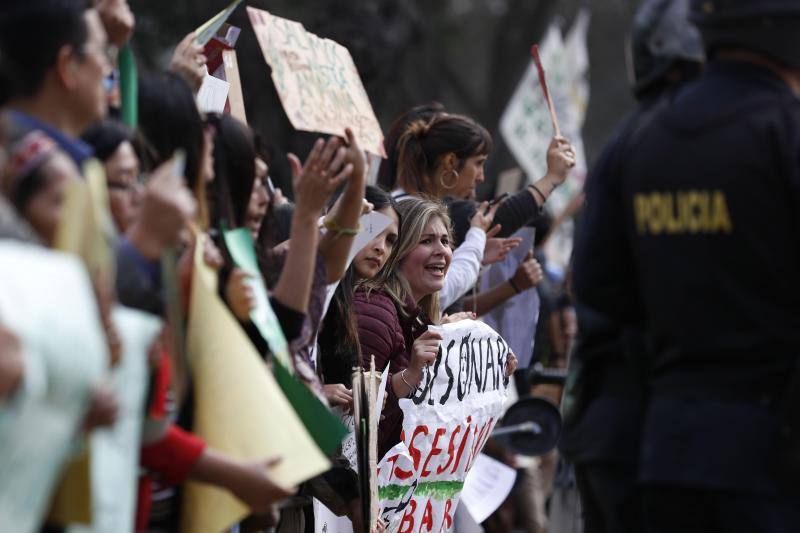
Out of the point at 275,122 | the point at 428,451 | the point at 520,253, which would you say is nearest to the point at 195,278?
the point at 428,451

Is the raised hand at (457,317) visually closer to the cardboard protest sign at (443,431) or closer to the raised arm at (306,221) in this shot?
the cardboard protest sign at (443,431)

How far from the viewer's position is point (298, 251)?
13.9ft

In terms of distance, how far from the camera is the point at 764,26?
3.90 m

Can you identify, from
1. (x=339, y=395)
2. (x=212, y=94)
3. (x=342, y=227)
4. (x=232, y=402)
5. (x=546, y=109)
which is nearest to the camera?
(x=232, y=402)

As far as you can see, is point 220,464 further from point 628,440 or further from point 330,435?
point 628,440

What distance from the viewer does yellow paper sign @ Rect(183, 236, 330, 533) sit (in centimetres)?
Result: 369

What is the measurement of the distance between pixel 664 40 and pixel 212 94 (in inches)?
68.3

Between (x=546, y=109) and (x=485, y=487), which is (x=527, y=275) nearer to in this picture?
(x=485, y=487)

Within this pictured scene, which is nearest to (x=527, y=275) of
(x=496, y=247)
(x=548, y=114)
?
(x=496, y=247)

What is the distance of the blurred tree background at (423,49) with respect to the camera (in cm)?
1434

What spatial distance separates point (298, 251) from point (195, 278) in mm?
517

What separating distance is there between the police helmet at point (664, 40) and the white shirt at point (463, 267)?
7.81ft

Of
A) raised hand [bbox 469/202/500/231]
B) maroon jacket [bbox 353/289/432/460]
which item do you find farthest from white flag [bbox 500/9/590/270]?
maroon jacket [bbox 353/289/432/460]

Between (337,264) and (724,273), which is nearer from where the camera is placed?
(724,273)
